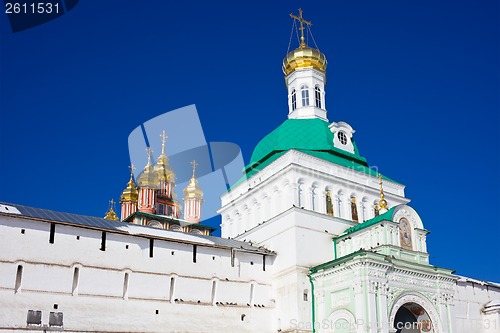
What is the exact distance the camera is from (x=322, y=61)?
28.3 metres

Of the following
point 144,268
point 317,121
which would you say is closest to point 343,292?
point 144,268

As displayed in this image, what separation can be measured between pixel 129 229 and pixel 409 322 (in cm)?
1085

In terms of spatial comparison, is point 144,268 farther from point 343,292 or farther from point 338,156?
point 338,156

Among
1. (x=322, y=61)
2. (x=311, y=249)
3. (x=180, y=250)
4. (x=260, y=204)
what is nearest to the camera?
(x=180, y=250)

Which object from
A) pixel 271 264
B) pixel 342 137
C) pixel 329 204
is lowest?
pixel 271 264

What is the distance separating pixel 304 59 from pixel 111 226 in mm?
13611

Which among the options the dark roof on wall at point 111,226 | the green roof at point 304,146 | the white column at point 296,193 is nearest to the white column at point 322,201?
the white column at point 296,193

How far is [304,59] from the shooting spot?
28.0 m

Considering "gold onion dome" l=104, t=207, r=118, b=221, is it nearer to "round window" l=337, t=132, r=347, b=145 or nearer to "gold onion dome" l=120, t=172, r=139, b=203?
"gold onion dome" l=120, t=172, r=139, b=203

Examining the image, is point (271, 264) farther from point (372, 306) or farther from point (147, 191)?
point (147, 191)

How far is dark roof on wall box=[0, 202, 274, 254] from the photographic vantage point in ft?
58.3

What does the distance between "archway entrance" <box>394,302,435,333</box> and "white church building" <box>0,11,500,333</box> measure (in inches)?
1.7

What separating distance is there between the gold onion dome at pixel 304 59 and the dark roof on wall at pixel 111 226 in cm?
1017

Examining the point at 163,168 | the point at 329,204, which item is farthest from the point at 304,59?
the point at 163,168
